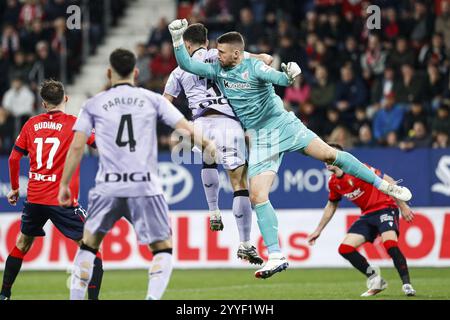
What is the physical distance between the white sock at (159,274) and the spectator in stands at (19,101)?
13665 millimetres

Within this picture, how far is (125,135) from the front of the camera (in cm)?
926

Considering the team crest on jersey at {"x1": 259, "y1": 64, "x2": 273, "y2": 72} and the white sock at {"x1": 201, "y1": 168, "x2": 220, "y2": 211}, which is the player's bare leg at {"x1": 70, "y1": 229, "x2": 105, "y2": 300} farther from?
the white sock at {"x1": 201, "y1": 168, "x2": 220, "y2": 211}

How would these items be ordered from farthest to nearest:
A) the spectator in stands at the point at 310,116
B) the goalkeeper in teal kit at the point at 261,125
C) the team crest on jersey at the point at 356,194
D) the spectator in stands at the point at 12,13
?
the spectator in stands at the point at 12,13
the spectator in stands at the point at 310,116
the team crest on jersey at the point at 356,194
the goalkeeper in teal kit at the point at 261,125

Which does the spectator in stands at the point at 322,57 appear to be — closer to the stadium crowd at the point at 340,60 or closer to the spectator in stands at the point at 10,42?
the stadium crowd at the point at 340,60

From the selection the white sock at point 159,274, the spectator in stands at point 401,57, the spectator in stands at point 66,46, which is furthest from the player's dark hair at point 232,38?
the spectator in stands at point 66,46

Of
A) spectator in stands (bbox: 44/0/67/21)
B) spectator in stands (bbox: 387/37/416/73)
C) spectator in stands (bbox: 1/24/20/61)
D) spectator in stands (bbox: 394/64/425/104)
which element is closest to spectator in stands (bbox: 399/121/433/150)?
spectator in stands (bbox: 394/64/425/104)

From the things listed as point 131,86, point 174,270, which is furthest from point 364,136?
point 131,86

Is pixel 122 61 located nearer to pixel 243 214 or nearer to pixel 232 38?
pixel 232 38

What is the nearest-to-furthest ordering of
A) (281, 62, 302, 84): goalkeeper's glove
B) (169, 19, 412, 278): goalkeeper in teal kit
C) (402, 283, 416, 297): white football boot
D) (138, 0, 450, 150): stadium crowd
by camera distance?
(281, 62, 302, 84): goalkeeper's glove < (169, 19, 412, 278): goalkeeper in teal kit < (402, 283, 416, 297): white football boot < (138, 0, 450, 150): stadium crowd

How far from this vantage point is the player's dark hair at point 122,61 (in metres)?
9.25

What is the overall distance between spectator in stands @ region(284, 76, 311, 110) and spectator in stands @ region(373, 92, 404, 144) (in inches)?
72.4

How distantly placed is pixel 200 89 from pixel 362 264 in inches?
136

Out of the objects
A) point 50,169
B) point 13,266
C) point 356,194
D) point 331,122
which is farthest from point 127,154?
point 331,122

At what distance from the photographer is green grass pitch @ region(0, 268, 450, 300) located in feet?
44.5
